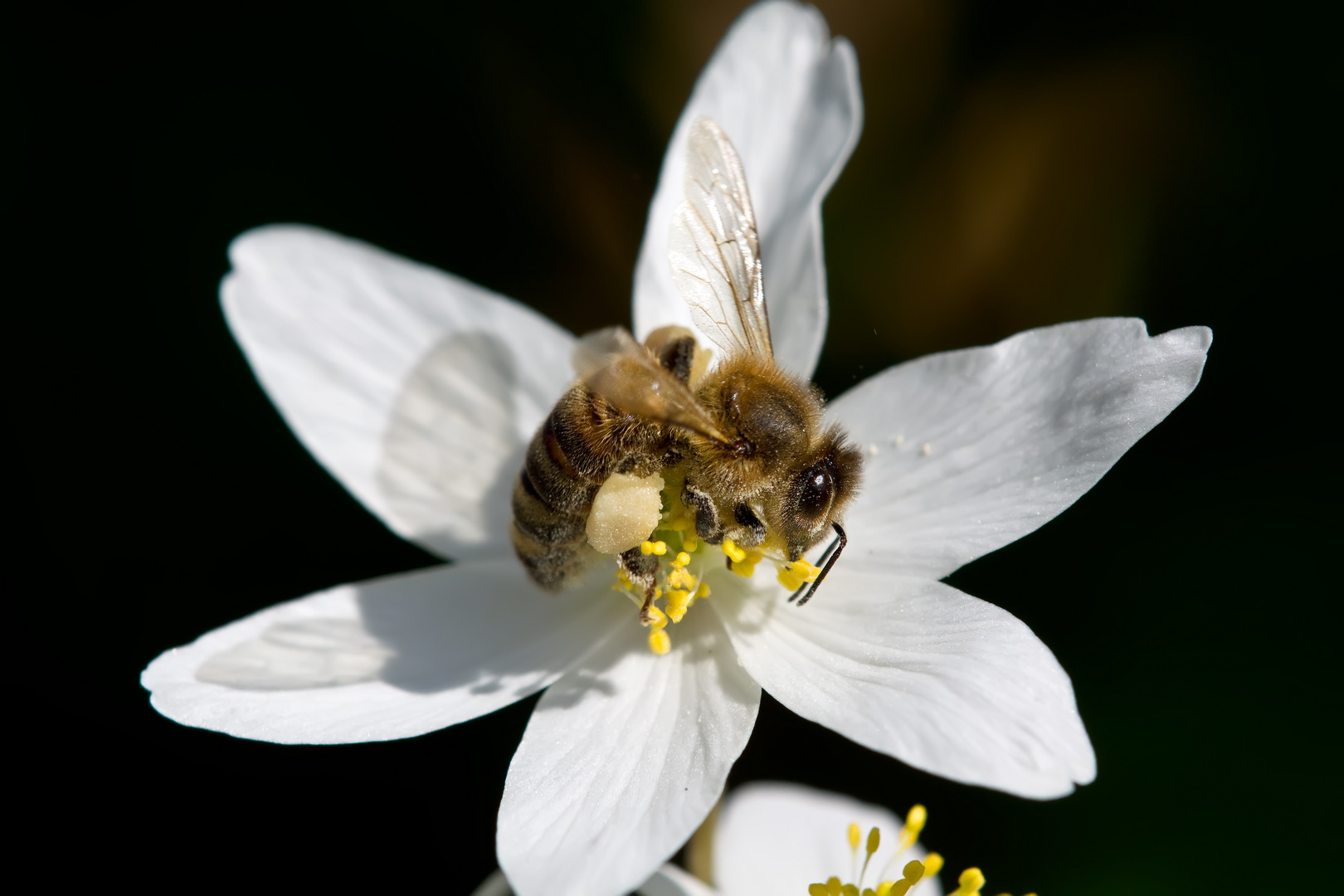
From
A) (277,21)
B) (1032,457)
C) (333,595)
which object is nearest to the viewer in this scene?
(1032,457)

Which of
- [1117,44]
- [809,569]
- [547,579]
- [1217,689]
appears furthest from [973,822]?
[1117,44]

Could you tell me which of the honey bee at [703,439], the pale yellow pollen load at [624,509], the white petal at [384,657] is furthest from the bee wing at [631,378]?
the white petal at [384,657]

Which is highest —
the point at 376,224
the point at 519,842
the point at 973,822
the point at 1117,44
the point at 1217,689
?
the point at 1117,44

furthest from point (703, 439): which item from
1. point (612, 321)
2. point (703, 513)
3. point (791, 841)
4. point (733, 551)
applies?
point (612, 321)

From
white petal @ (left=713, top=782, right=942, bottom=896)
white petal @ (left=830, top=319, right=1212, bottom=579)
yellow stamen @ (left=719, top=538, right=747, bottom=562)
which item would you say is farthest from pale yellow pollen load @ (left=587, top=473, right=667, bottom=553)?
white petal @ (left=713, top=782, right=942, bottom=896)

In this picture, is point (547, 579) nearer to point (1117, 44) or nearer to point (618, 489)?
point (618, 489)

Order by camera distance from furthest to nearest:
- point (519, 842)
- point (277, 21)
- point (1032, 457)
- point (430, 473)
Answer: point (277, 21), point (430, 473), point (1032, 457), point (519, 842)

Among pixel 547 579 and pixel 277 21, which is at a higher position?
pixel 277 21
